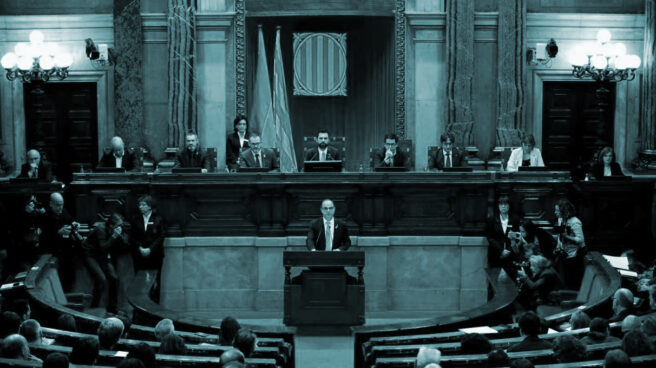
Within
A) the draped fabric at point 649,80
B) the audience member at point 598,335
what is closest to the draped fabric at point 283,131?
the draped fabric at point 649,80

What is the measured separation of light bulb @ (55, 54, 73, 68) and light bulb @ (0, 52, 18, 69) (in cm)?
65

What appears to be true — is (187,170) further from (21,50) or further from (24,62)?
(21,50)

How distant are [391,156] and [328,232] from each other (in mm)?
2240

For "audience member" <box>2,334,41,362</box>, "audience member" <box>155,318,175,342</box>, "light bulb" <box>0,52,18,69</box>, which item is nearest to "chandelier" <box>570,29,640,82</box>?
"light bulb" <box>0,52,18,69</box>

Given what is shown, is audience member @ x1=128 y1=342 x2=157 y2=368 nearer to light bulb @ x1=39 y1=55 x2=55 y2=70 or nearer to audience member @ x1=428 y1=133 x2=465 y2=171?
audience member @ x1=428 y1=133 x2=465 y2=171

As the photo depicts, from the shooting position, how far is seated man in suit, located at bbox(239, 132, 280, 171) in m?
13.0

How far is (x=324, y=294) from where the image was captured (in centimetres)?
1037

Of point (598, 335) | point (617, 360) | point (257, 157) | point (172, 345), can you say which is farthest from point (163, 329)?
point (257, 157)

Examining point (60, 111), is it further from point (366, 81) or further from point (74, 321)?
point (74, 321)

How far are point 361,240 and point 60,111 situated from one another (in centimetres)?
605

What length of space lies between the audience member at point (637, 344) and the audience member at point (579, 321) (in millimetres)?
1420

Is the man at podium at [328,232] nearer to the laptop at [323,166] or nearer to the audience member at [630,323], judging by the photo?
the laptop at [323,166]

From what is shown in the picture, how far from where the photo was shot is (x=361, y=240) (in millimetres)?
12000

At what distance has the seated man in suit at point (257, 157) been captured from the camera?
1299 centimetres
